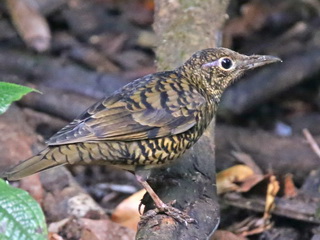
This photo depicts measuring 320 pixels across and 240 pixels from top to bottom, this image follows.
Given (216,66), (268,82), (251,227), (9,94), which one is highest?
(9,94)

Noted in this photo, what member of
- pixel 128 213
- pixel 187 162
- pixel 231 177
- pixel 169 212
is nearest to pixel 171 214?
pixel 169 212

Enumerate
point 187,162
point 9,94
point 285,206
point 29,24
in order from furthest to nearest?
point 29,24, point 285,206, point 187,162, point 9,94

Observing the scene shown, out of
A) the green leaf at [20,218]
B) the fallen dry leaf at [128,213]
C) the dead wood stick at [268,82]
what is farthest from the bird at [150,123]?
the dead wood stick at [268,82]

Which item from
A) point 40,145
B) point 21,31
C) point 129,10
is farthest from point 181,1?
point 129,10

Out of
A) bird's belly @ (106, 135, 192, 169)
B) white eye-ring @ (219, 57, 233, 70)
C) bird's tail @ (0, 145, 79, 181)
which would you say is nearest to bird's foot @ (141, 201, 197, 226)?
bird's belly @ (106, 135, 192, 169)

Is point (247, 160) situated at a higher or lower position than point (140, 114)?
lower

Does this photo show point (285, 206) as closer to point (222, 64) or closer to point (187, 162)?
point (187, 162)

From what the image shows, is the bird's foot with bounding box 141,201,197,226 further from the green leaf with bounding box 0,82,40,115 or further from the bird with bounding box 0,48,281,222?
the green leaf with bounding box 0,82,40,115

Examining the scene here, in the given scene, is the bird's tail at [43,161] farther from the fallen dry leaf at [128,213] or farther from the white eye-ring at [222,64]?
the fallen dry leaf at [128,213]
